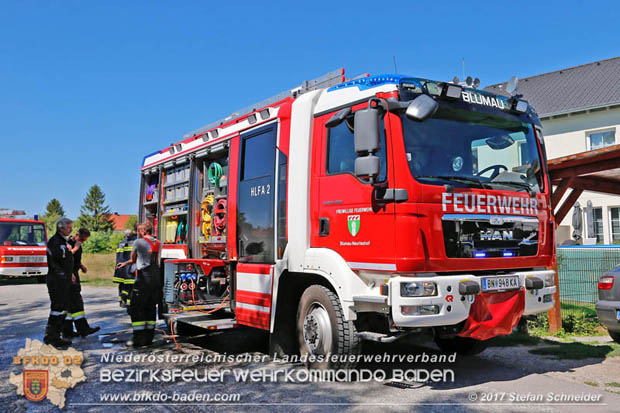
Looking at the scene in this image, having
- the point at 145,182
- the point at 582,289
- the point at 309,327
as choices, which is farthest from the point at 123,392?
the point at 582,289

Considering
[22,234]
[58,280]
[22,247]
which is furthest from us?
[22,234]

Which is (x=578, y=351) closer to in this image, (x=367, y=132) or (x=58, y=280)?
(x=367, y=132)

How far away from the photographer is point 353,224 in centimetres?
554

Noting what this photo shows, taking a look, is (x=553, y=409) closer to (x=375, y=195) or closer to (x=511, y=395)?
(x=511, y=395)

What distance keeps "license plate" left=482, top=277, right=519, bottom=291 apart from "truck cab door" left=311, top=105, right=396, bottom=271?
102cm

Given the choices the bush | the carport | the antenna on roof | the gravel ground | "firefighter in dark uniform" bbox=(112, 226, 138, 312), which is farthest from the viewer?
the bush

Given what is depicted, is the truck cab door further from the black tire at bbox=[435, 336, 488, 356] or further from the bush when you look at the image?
the bush

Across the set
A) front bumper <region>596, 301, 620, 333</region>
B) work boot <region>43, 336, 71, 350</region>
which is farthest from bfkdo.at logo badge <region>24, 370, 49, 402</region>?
front bumper <region>596, 301, 620, 333</region>

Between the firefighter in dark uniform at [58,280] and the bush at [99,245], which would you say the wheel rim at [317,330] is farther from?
the bush at [99,245]

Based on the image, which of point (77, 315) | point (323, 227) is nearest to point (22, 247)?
point (77, 315)

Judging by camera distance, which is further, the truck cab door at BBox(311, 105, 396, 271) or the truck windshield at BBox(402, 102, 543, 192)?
the truck windshield at BBox(402, 102, 543, 192)

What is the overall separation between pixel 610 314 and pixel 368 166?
3.93m

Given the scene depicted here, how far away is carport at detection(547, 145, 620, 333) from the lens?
26.4 feet

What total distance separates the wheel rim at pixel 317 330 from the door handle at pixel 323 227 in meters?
0.77
